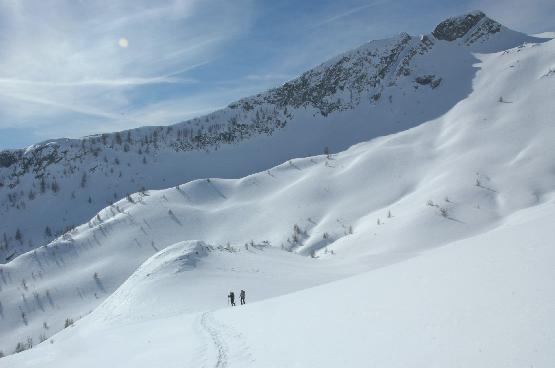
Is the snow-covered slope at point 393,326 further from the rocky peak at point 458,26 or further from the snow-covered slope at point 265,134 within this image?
the rocky peak at point 458,26

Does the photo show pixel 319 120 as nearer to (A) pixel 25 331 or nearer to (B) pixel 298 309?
(A) pixel 25 331

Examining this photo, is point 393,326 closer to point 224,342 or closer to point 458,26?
point 224,342

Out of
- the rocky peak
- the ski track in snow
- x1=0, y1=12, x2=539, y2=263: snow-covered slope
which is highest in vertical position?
the rocky peak

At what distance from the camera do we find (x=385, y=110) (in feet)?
244

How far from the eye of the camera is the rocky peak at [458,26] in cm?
8256

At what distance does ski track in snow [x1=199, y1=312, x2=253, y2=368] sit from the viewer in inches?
411

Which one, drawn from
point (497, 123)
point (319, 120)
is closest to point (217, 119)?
point (319, 120)

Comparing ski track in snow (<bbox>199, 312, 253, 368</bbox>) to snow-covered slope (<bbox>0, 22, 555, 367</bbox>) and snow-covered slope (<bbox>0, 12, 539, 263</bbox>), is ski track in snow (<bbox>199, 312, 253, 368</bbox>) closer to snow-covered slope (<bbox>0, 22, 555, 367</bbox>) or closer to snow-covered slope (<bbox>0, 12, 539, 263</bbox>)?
snow-covered slope (<bbox>0, 22, 555, 367</bbox>)

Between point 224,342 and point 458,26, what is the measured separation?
87.4m

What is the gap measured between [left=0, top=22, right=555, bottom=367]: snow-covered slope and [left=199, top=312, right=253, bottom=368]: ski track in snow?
13 cm

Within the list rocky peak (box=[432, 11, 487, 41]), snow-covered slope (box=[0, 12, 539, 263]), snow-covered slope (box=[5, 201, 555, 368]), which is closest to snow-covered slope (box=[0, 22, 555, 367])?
snow-covered slope (box=[5, 201, 555, 368])

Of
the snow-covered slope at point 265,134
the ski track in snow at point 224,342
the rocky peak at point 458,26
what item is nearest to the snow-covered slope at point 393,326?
the ski track in snow at point 224,342

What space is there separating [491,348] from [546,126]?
146ft

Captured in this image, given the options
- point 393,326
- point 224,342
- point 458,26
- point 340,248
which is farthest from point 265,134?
point 393,326
